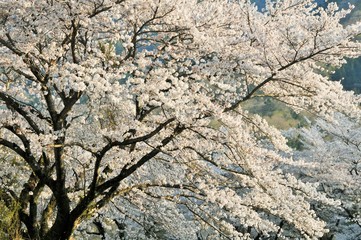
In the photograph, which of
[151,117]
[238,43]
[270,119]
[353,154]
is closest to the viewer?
[238,43]

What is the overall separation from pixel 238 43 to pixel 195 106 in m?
1.88

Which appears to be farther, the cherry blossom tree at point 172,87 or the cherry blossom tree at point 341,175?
the cherry blossom tree at point 341,175

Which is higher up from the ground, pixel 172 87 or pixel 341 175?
pixel 341 175

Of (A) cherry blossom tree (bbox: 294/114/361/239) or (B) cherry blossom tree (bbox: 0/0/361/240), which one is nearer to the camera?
(B) cherry blossom tree (bbox: 0/0/361/240)

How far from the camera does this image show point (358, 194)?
1981cm

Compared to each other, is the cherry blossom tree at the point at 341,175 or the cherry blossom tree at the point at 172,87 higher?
the cherry blossom tree at the point at 341,175

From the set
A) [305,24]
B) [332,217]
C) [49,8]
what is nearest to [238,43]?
[305,24]

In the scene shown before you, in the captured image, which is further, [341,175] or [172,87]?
[341,175]

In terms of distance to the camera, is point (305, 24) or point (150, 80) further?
point (150, 80)

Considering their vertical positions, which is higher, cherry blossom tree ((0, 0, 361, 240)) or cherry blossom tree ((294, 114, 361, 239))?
cherry blossom tree ((294, 114, 361, 239))

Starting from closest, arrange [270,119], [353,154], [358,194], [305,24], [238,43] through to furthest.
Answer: [305,24]
[238,43]
[358,194]
[353,154]
[270,119]

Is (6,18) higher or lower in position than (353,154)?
lower

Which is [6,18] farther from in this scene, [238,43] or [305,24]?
[305,24]

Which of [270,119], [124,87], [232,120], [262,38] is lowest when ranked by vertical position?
[124,87]
